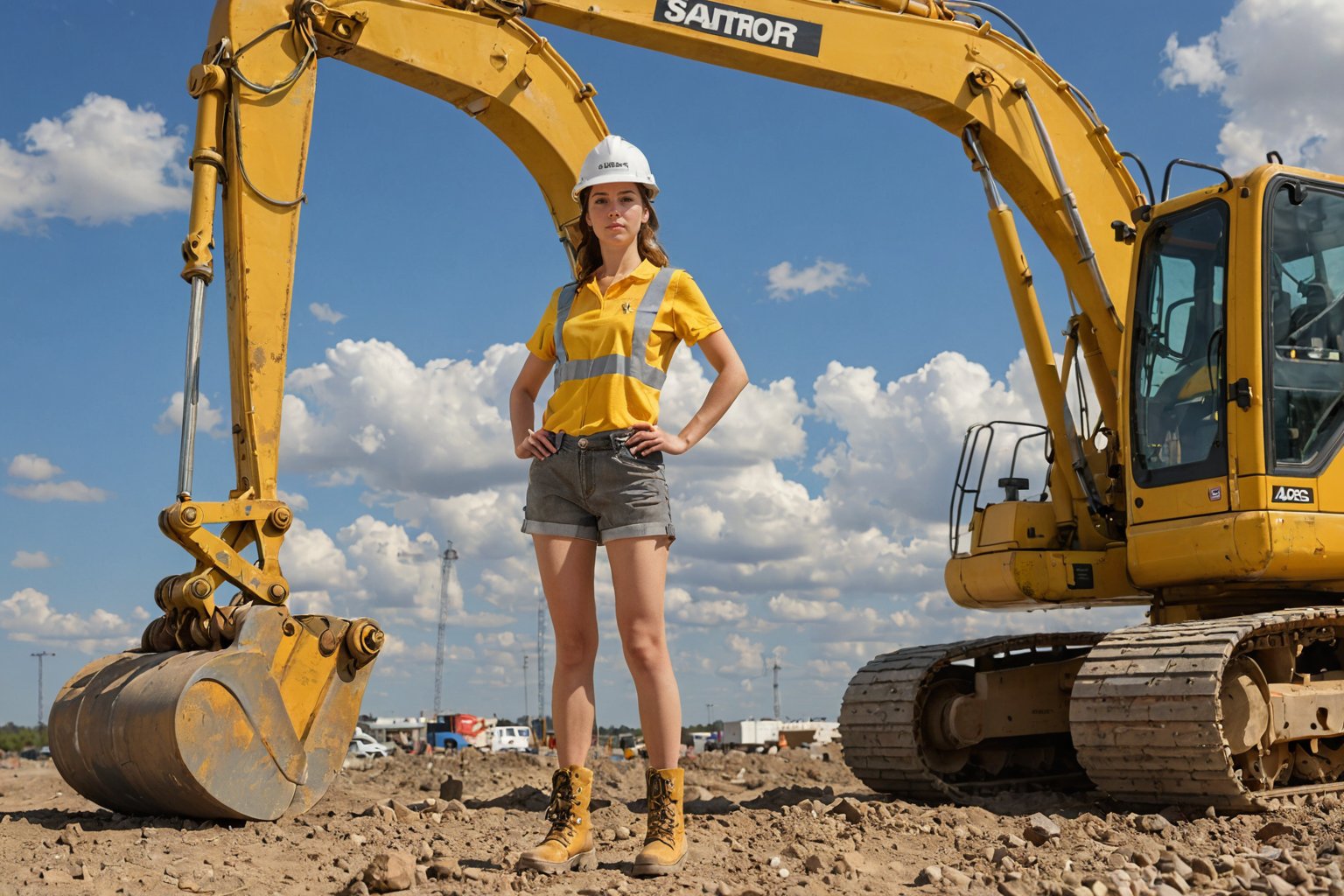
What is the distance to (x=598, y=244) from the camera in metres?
4.92

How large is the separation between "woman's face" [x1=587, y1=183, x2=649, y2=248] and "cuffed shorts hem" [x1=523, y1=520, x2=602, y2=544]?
0.98 m

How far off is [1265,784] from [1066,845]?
167 cm

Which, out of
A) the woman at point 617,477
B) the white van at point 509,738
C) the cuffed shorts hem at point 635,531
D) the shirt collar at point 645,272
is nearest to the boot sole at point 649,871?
the woman at point 617,477

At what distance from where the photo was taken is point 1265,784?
670cm

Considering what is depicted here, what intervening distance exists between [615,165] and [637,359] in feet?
2.19

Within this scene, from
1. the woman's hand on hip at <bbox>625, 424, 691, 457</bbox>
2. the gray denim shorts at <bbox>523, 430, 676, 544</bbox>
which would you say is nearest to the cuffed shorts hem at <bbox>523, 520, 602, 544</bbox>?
the gray denim shorts at <bbox>523, 430, 676, 544</bbox>

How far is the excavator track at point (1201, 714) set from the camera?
627cm

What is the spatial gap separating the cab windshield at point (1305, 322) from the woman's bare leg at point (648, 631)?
12.5 feet

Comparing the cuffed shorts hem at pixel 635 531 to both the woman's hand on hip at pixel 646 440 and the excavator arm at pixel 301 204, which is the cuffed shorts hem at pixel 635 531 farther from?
the excavator arm at pixel 301 204

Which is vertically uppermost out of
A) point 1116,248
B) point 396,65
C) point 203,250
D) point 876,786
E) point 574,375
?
point 396,65

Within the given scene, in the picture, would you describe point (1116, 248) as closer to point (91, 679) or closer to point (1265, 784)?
point (1265, 784)

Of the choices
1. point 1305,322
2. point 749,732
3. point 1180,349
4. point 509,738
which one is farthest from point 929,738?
point 509,738

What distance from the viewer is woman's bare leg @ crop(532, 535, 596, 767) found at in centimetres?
464

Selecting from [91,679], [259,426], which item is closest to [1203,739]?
[259,426]
